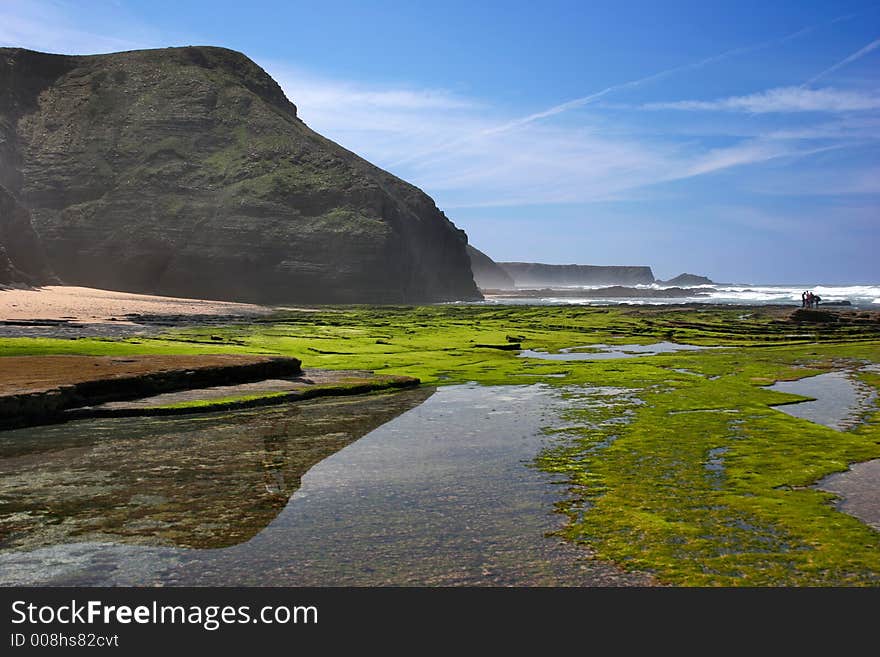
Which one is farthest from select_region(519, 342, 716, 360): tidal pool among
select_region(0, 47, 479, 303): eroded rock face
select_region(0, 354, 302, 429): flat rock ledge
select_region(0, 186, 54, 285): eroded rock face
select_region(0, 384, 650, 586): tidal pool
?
select_region(0, 47, 479, 303): eroded rock face

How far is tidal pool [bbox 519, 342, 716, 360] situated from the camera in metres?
38.8

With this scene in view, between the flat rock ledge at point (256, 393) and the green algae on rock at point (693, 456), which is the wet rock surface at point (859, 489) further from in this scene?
the flat rock ledge at point (256, 393)

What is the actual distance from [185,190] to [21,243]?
41798mm

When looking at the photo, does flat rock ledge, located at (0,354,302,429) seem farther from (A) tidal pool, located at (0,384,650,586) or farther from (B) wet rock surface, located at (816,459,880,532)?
(B) wet rock surface, located at (816,459,880,532)

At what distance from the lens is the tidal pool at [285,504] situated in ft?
27.7

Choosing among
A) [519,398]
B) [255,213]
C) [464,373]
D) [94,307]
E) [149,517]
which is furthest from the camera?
[255,213]

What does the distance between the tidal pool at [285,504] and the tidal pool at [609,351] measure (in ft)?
64.5

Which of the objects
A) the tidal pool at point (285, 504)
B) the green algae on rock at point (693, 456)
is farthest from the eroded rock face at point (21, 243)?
the tidal pool at point (285, 504)

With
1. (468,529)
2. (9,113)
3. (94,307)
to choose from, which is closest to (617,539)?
(468,529)

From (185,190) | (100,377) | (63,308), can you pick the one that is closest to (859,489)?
(100,377)

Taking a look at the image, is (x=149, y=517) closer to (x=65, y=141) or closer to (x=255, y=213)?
(x=255, y=213)

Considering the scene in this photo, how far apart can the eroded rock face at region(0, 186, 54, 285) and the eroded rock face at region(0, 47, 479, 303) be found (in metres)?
19.2

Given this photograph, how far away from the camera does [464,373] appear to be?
30188 millimetres
